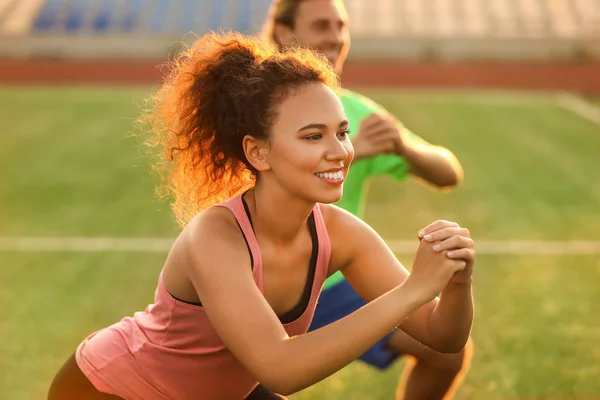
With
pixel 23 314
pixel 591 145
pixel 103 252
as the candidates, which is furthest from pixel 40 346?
pixel 591 145

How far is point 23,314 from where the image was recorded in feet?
20.1

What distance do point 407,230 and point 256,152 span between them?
6.28 metres

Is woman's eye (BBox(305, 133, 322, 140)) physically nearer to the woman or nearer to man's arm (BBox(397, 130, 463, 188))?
the woman

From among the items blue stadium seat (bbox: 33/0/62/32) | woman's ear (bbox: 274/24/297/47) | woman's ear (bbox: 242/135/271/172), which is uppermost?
woman's ear (bbox: 274/24/297/47)

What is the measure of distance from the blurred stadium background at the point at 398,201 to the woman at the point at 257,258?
2.01 feet

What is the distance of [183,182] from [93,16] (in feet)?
116

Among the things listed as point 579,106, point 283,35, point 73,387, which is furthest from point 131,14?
point 73,387

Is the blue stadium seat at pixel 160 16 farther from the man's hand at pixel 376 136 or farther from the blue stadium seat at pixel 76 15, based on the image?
the man's hand at pixel 376 136

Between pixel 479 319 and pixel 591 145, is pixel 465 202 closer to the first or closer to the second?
pixel 479 319

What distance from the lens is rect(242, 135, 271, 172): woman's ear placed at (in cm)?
264

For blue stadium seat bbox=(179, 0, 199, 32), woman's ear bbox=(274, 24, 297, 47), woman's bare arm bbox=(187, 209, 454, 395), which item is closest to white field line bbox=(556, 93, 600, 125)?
woman's ear bbox=(274, 24, 297, 47)

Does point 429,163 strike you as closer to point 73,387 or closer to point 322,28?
point 322,28

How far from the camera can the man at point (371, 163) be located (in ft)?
11.9

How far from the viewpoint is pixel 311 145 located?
255cm
